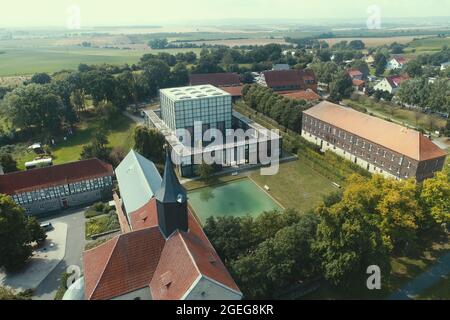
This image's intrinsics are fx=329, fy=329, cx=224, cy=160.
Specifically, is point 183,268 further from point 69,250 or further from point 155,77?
point 155,77

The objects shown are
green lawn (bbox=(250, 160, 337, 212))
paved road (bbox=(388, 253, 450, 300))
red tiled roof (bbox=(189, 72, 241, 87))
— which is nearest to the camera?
paved road (bbox=(388, 253, 450, 300))

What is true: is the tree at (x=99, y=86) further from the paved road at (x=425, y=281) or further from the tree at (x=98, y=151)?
the paved road at (x=425, y=281)

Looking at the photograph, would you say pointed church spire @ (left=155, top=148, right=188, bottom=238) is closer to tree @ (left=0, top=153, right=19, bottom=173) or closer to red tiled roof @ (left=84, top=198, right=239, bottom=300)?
red tiled roof @ (left=84, top=198, right=239, bottom=300)

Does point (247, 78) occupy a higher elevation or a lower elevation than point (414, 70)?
lower

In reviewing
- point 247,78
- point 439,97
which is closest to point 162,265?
point 439,97

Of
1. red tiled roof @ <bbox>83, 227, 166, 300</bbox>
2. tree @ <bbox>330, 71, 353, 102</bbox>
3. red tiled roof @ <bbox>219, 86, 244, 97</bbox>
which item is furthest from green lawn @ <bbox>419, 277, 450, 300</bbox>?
tree @ <bbox>330, 71, 353, 102</bbox>

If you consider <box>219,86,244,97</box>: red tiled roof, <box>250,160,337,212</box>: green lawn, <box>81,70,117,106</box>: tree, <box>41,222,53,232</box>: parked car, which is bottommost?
<box>41,222,53,232</box>: parked car
